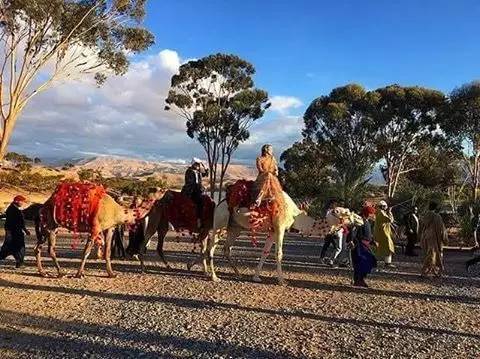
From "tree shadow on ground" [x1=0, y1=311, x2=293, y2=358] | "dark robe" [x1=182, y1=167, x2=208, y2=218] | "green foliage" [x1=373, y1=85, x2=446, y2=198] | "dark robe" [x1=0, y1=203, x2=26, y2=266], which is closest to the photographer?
"tree shadow on ground" [x1=0, y1=311, x2=293, y2=358]

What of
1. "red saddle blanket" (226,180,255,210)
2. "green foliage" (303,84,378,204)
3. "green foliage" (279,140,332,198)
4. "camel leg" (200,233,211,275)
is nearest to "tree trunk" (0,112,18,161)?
"camel leg" (200,233,211,275)

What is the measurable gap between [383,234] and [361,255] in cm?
→ 334

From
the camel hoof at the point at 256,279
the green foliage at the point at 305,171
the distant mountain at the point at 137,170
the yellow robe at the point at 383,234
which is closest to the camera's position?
the camel hoof at the point at 256,279

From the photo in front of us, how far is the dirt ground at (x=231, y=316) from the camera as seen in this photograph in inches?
257

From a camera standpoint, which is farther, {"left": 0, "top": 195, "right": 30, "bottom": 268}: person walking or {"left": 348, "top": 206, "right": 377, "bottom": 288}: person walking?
{"left": 0, "top": 195, "right": 30, "bottom": 268}: person walking

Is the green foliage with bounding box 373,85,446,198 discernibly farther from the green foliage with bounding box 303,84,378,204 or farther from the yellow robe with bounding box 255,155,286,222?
the yellow robe with bounding box 255,155,286,222

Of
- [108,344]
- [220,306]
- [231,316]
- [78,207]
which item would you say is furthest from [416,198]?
[108,344]

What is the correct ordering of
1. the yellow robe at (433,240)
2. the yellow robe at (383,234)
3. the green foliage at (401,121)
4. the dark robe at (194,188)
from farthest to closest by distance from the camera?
Result: 1. the green foliage at (401,121)
2. the yellow robe at (383,234)
3. the yellow robe at (433,240)
4. the dark robe at (194,188)

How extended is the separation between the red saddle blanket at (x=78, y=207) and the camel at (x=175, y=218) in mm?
1623

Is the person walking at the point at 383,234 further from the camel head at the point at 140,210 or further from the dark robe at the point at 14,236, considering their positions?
the dark robe at the point at 14,236

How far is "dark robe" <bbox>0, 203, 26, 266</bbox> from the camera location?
11773mm

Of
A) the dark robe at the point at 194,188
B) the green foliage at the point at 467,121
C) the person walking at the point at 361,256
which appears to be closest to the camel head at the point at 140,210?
the dark robe at the point at 194,188

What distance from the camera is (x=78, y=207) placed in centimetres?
1063

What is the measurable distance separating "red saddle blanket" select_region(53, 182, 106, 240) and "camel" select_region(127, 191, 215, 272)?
162cm
